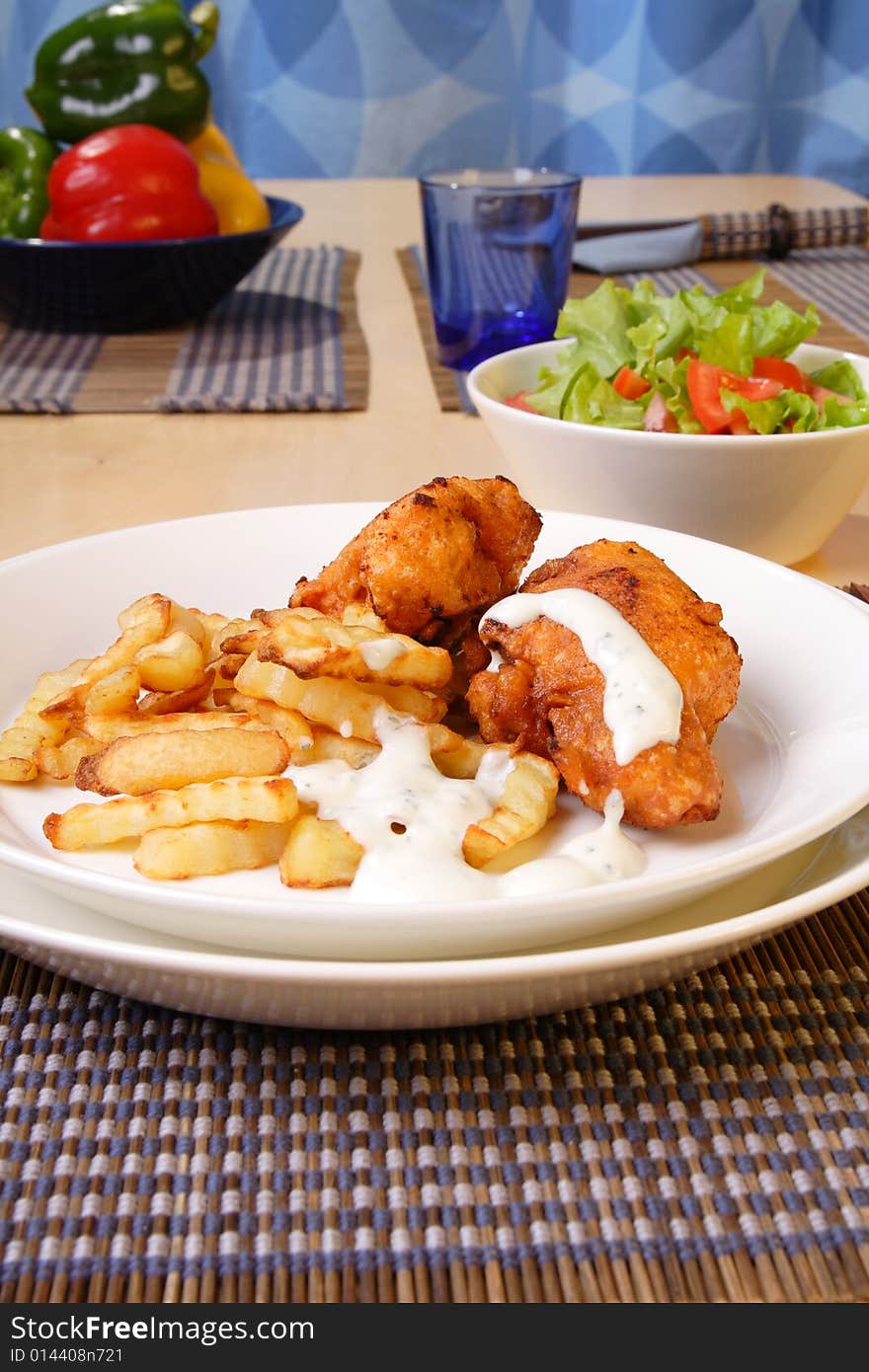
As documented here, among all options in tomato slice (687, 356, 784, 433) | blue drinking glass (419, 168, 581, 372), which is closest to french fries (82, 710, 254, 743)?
tomato slice (687, 356, 784, 433)

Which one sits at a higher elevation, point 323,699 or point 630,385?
point 323,699

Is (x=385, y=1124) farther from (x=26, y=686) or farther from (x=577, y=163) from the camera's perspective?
(x=577, y=163)

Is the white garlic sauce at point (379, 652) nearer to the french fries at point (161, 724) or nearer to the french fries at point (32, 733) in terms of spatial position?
the french fries at point (161, 724)

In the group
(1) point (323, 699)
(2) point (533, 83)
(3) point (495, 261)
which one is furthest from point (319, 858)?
(2) point (533, 83)

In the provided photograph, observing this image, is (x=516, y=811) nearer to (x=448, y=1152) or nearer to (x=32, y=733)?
(x=448, y=1152)

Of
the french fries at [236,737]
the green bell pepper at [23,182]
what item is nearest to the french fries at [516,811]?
the french fries at [236,737]

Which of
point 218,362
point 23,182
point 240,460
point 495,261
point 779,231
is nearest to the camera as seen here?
point 240,460
